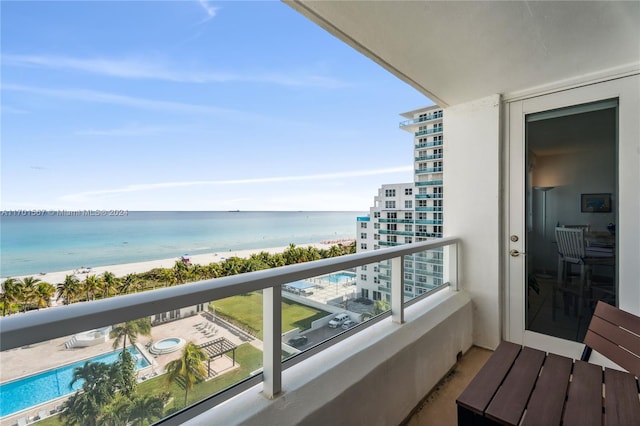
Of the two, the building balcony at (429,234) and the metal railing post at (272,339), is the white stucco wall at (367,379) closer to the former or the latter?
the metal railing post at (272,339)

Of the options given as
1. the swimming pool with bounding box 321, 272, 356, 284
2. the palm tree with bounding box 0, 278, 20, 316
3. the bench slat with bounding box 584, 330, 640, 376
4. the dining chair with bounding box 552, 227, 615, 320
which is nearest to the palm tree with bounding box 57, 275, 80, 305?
the palm tree with bounding box 0, 278, 20, 316

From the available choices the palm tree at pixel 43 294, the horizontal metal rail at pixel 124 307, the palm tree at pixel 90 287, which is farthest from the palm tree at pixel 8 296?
the horizontal metal rail at pixel 124 307

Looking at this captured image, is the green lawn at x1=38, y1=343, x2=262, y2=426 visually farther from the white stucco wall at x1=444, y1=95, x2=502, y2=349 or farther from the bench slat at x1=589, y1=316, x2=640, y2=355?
the white stucco wall at x1=444, y1=95, x2=502, y2=349

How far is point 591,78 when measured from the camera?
2.14 m

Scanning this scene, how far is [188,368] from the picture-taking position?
38.5 inches

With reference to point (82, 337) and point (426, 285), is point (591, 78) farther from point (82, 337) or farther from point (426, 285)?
point (82, 337)

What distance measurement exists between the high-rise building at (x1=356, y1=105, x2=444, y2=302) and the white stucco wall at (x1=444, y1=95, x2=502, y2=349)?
0.73 feet

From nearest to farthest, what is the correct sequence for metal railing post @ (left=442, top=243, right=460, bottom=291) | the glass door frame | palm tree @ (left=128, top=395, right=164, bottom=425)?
palm tree @ (left=128, top=395, right=164, bottom=425), the glass door frame, metal railing post @ (left=442, top=243, right=460, bottom=291)

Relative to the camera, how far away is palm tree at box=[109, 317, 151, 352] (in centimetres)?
81

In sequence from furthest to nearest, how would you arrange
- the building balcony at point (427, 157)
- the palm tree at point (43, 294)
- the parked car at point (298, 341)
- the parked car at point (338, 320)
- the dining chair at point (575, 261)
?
the palm tree at point (43, 294) → the building balcony at point (427, 157) → the dining chair at point (575, 261) → the parked car at point (338, 320) → the parked car at point (298, 341)

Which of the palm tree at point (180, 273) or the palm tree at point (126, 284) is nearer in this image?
the palm tree at point (126, 284)

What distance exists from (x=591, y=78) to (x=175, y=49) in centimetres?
1730

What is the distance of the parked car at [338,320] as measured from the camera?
1.56 metres

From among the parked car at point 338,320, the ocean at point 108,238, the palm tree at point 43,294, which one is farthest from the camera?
the ocean at point 108,238
